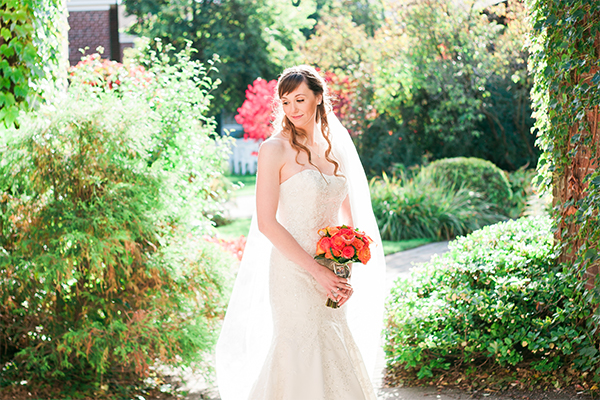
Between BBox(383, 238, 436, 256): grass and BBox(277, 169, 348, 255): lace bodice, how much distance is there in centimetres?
596

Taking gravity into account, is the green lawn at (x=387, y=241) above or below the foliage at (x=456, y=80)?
below

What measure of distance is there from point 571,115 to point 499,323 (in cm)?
154

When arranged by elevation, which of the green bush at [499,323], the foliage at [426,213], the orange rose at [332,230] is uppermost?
the orange rose at [332,230]

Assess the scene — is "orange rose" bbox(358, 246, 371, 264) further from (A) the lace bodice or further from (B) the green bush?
(B) the green bush

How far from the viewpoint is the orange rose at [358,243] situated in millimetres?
2717

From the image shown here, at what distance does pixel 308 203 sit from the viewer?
2.91 metres

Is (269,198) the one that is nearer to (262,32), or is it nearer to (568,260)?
(568,260)

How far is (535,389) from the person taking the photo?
3.71 metres

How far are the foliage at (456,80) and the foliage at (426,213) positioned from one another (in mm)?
2619

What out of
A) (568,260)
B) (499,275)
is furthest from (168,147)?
(568,260)

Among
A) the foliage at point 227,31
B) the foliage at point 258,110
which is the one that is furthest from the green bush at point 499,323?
the foliage at point 227,31

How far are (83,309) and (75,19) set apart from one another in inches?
594

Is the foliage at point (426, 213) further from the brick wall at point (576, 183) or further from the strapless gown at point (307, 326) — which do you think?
the strapless gown at point (307, 326)

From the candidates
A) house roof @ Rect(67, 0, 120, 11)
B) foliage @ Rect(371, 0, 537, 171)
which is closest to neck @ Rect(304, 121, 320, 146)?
foliage @ Rect(371, 0, 537, 171)
